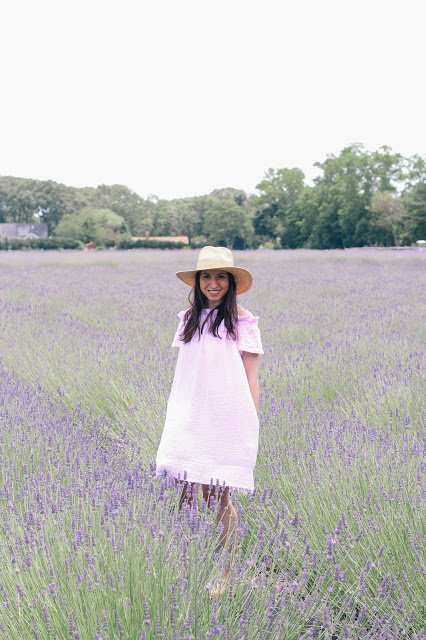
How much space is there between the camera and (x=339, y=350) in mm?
5254

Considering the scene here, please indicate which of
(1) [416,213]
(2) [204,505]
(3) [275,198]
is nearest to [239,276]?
(2) [204,505]

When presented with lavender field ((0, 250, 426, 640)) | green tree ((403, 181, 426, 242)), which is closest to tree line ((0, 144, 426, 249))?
green tree ((403, 181, 426, 242))

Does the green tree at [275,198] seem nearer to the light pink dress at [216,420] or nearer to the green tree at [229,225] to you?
the green tree at [229,225]

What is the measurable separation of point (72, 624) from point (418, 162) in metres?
65.6

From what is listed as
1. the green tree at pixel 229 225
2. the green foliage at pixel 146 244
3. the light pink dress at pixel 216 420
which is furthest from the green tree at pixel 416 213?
the light pink dress at pixel 216 420

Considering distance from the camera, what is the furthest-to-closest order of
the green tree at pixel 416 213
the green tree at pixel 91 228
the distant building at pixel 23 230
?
the distant building at pixel 23 230 → the green tree at pixel 91 228 → the green tree at pixel 416 213

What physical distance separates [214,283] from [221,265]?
10 centimetres

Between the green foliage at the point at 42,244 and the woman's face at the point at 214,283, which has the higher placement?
the woman's face at the point at 214,283

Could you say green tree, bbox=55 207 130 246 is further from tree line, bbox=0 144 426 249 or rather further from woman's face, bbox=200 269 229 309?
woman's face, bbox=200 269 229 309

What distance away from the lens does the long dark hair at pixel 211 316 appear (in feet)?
7.94

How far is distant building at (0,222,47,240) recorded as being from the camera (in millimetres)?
90625

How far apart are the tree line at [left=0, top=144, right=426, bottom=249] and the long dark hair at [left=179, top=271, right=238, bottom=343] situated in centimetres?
5660

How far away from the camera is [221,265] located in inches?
94.7

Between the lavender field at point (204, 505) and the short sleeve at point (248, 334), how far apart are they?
1.72 ft
